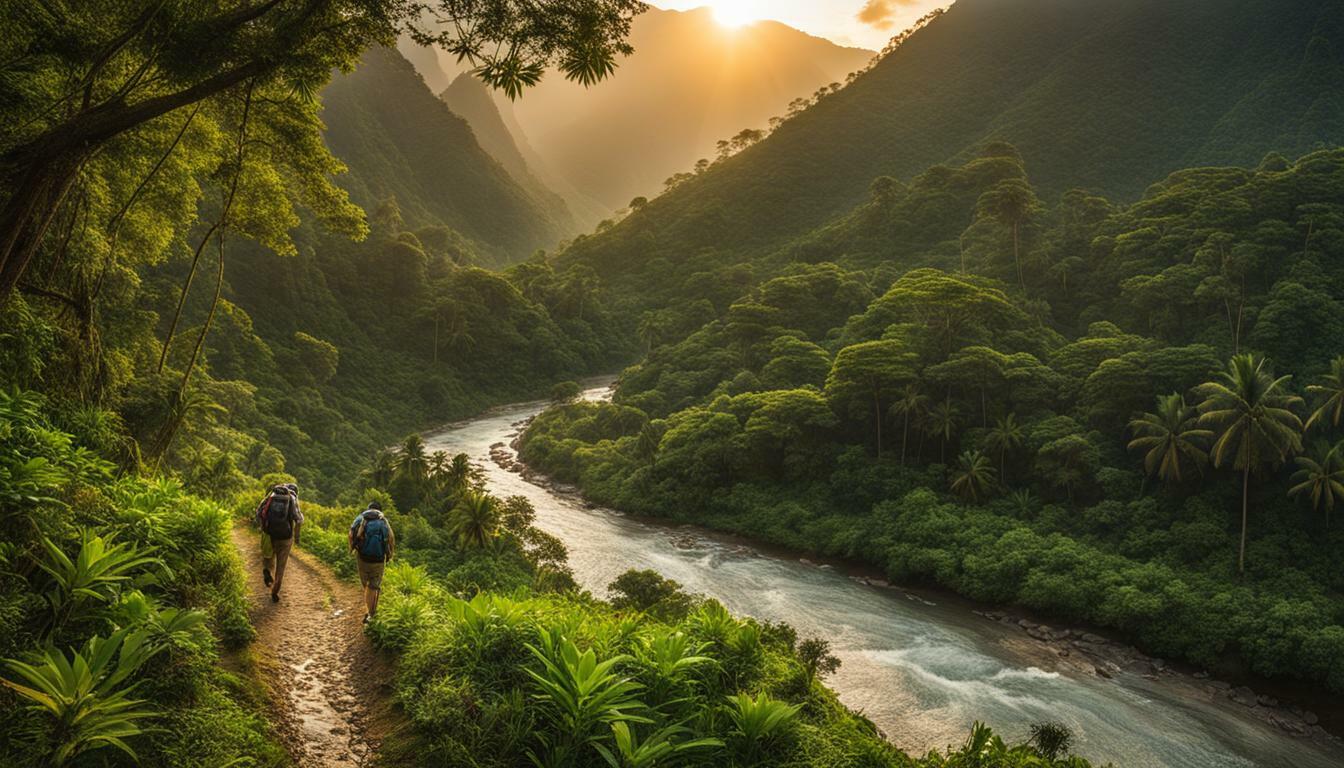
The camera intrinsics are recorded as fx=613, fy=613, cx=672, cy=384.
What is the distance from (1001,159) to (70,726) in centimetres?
10750

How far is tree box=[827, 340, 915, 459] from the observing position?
45856mm

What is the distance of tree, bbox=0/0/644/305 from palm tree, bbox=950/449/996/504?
38.7m

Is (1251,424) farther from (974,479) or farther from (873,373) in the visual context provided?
(873,373)

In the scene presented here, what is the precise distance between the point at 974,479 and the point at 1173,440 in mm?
10498

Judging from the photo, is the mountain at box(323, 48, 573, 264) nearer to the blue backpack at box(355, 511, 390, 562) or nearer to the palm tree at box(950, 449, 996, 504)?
the palm tree at box(950, 449, 996, 504)

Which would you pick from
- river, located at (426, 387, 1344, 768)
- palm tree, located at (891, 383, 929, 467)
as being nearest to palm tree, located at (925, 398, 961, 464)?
palm tree, located at (891, 383, 929, 467)

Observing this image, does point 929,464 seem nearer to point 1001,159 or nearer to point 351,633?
point 351,633

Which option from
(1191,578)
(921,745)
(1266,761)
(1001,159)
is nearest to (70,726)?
(921,745)

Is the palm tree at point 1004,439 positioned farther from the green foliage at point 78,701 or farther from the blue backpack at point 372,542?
the green foliage at point 78,701

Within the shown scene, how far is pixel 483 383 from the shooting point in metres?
89.1

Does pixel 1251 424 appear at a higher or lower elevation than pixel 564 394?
higher

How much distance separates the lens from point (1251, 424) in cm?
3062

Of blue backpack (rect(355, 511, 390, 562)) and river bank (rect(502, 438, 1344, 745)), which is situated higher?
blue backpack (rect(355, 511, 390, 562))

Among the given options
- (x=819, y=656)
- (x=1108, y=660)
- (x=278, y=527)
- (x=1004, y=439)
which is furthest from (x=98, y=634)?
(x=1004, y=439)
